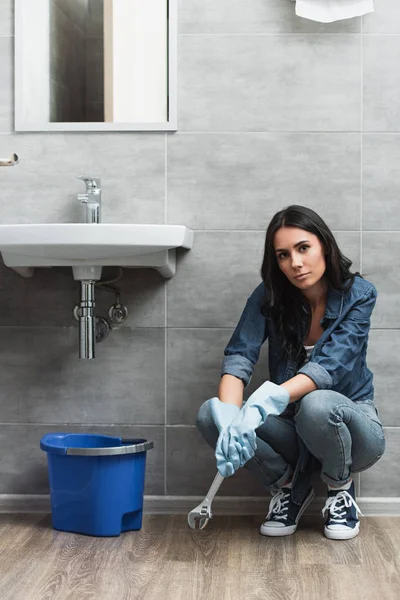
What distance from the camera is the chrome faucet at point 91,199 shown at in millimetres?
2334

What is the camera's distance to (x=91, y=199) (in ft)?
7.70

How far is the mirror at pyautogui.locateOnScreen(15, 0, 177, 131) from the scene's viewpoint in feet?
7.93

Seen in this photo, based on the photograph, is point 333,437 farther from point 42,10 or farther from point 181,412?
point 42,10

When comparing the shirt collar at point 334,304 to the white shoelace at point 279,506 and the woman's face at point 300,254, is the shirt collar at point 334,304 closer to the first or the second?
the woman's face at point 300,254

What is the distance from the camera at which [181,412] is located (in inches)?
95.0

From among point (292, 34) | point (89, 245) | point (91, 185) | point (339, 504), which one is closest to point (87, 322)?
point (89, 245)

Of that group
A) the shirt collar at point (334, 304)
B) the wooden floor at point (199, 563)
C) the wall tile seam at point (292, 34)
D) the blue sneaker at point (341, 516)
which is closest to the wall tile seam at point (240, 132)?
the wall tile seam at point (292, 34)

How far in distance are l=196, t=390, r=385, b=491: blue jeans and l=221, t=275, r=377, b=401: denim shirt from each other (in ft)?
0.19

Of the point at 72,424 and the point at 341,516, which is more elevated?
the point at 72,424

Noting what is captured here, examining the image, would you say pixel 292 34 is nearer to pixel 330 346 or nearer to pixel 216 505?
pixel 330 346

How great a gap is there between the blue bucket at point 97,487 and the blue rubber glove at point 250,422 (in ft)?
1.10

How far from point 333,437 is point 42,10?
→ 1.57 metres

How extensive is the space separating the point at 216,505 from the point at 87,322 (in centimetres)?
68

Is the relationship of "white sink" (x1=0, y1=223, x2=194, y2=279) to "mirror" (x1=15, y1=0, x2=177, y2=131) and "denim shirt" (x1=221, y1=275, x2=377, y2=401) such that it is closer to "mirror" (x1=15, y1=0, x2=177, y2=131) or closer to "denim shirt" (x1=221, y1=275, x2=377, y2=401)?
"denim shirt" (x1=221, y1=275, x2=377, y2=401)
